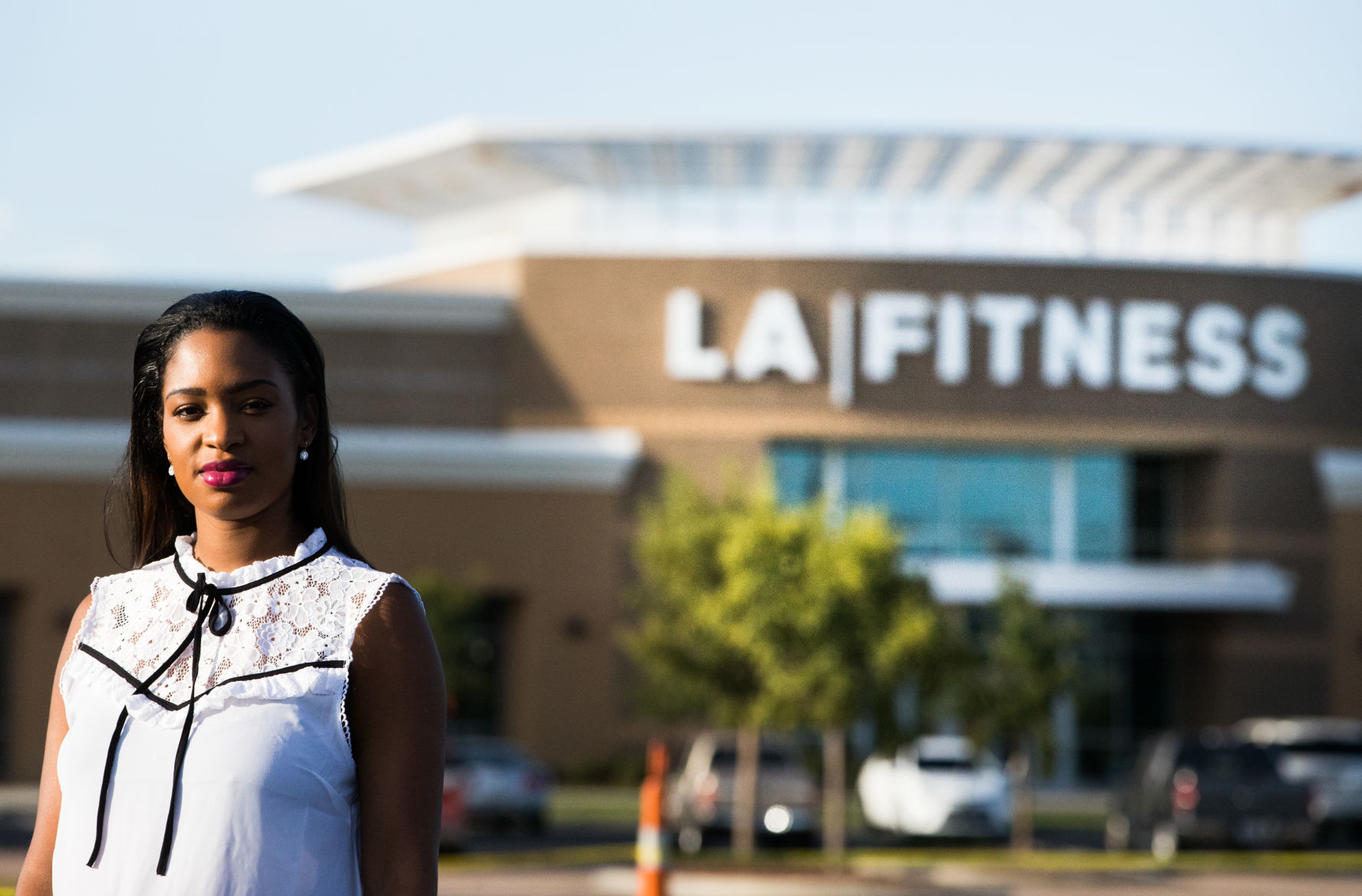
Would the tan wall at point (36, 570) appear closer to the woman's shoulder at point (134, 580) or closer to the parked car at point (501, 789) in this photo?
the parked car at point (501, 789)

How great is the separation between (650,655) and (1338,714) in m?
21.4

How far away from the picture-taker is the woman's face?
265 cm

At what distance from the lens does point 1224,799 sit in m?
23.5

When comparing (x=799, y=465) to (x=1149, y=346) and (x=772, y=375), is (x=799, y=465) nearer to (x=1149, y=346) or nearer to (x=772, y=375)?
(x=772, y=375)

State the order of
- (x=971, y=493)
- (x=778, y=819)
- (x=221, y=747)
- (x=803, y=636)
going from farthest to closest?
(x=971, y=493), (x=778, y=819), (x=803, y=636), (x=221, y=747)

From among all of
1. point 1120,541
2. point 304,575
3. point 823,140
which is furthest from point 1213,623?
point 304,575

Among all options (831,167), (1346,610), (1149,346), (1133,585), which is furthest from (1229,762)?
(831,167)

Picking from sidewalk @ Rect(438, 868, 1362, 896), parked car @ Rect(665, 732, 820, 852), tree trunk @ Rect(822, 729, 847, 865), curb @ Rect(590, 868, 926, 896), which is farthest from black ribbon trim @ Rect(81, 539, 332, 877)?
parked car @ Rect(665, 732, 820, 852)

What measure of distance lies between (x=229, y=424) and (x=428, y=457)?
3491cm

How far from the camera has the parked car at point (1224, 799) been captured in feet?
77.0

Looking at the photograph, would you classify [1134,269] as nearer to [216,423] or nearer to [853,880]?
[853,880]

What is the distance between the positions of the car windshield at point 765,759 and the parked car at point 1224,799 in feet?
15.5

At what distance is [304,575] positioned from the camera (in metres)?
2.65

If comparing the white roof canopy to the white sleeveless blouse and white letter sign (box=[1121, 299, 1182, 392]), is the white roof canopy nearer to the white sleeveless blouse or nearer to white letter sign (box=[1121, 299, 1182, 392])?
white letter sign (box=[1121, 299, 1182, 392])
